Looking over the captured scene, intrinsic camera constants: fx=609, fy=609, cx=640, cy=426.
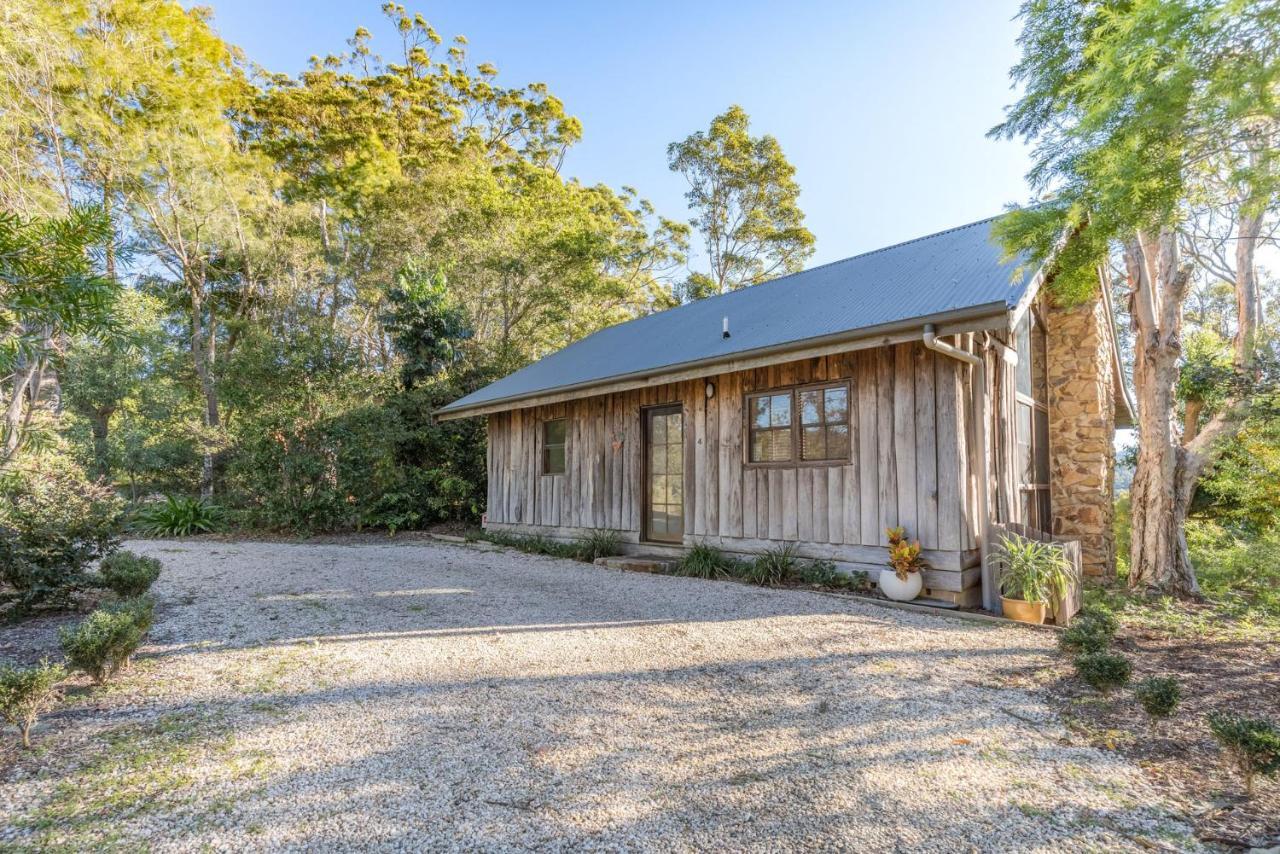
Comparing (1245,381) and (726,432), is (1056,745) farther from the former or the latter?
(1245,381)

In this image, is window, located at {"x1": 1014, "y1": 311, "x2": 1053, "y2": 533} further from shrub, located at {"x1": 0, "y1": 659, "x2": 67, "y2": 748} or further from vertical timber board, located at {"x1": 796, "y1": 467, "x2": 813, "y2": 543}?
shrub, located at {"x1": 0, "y1": 659, "x2": 67, "y2": 748}

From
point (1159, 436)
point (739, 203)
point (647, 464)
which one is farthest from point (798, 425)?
point (739, 203)

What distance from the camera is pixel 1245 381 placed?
6.14 meters

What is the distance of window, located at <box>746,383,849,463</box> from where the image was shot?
6.30 metres

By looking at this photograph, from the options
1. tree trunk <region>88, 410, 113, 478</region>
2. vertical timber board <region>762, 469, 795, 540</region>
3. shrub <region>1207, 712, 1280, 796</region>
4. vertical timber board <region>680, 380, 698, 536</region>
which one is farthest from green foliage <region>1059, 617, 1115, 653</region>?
tree trunk <region>88, 410, 113, 478</region>

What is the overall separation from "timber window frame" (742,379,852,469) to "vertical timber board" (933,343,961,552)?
0.87 metres

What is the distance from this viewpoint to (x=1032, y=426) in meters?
7.43

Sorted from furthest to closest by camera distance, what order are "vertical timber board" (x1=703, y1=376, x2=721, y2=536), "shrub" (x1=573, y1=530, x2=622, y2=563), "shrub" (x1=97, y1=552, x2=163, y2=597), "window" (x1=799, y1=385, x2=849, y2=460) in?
"shrub" (x1=573, y1=530, x2=622, y2=563) < "vertical timber board" (x1=703, y1=376, x2=721, y2=536) < "window" (x1=799, y1=385, x2=849, y2=460) < "shrub" (x1=97, y1=552, x2=163, y2=597)

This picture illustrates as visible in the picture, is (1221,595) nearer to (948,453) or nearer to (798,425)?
(948,453)

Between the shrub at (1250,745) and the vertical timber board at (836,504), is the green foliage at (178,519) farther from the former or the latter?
the shrub at (1250,745)

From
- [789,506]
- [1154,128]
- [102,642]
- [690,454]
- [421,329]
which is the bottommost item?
[102,642]

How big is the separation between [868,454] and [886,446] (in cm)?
20

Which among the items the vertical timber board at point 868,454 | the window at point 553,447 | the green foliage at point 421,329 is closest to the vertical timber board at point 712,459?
the vertical timber board at point 868,454

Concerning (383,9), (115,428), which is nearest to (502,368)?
(115,428)
